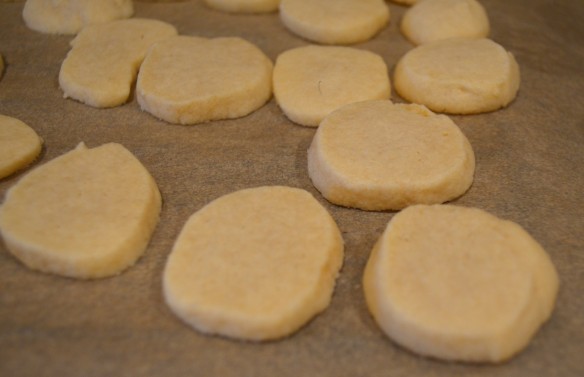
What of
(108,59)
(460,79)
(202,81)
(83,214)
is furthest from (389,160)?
(108,59)

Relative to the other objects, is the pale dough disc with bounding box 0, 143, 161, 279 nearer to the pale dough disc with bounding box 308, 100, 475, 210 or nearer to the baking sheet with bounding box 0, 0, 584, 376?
the baking sheet with bounding box 0, 0, 584, 376

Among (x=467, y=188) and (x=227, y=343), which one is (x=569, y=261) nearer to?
(x=467, y=188)

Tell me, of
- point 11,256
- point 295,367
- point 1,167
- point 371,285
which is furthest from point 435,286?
point 1,167

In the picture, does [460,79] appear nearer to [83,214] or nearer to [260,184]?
[260,184]

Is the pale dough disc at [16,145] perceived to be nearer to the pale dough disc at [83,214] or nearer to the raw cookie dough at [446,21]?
the pale dough disc at [83,214]

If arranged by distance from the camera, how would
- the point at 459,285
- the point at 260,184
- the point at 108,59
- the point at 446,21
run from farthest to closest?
the point at 446,21 → the point at 108,59 → the point at 260,184 → the point at 459,285

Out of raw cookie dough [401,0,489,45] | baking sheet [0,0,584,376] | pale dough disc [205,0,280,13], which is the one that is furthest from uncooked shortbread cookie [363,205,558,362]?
pale dough disc [205,0,280,13]
